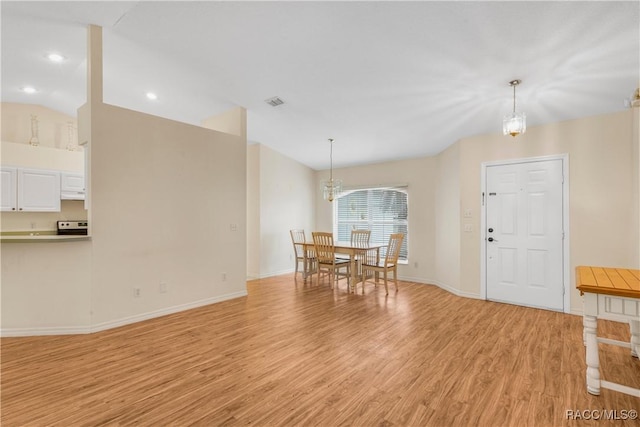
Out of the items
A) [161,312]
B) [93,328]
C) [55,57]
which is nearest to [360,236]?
[161,312]

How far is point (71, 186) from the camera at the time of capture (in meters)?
5.20

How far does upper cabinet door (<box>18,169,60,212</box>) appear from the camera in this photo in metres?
4.70

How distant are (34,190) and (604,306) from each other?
7.25 metres

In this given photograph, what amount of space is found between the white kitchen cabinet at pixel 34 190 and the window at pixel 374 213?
5.37 m

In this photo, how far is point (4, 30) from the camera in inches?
120

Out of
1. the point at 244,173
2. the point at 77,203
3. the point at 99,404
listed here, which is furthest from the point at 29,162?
the point at 99,404

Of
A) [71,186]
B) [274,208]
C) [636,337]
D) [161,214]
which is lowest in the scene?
[636,337]

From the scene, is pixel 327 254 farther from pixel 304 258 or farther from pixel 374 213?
pixel 374 213

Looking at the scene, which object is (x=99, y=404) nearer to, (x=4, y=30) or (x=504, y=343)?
(x=504, y=343)

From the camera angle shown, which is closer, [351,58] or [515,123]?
[515,123]

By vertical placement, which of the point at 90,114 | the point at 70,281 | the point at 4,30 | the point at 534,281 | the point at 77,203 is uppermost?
the point at 4,30

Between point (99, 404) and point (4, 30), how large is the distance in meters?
3.82

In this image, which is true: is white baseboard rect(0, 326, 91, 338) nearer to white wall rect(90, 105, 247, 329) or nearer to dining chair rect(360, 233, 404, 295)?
white wall rect(90, 105, 247, 329)

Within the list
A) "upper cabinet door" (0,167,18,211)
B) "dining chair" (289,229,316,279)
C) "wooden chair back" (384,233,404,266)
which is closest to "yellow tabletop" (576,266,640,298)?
"wooden chair back" (384,233,404,266)
